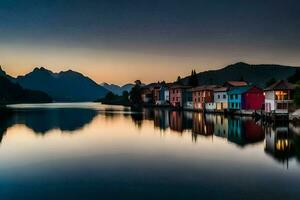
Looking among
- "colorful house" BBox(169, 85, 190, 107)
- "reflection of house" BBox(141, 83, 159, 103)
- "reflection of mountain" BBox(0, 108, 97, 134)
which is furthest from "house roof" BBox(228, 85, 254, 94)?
"reflection of house" BBox(141, 83, 159, 103)

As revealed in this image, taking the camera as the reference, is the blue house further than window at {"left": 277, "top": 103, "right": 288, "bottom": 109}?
Yes

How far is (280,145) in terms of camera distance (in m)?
32.7

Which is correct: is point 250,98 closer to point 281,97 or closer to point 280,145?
point 281,97

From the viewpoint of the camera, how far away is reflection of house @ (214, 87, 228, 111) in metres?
83.5

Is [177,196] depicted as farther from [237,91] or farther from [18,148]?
[237,91]

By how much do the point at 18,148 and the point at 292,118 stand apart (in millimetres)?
42036

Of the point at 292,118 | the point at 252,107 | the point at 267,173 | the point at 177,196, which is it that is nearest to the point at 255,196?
the point at 177,196

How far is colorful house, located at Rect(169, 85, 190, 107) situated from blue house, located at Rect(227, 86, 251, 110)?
3123 centimetres

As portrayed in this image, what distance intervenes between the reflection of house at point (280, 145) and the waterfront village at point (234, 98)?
15919 mm

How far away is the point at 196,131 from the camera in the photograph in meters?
46.8

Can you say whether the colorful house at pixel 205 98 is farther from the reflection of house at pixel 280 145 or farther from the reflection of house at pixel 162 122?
the reflection of house at pixel 280 145

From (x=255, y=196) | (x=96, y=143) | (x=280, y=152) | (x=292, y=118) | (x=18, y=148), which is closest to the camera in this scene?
(x=255, y=196)

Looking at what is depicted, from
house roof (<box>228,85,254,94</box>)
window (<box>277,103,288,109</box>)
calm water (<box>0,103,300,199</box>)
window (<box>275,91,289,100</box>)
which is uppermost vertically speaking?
house roof (<box>228,85,254,94</box>)

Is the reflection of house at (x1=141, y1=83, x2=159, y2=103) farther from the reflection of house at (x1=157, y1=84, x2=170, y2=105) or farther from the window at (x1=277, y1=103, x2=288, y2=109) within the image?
the window at (x1=277, y1=103, x2=288, y2=109)
